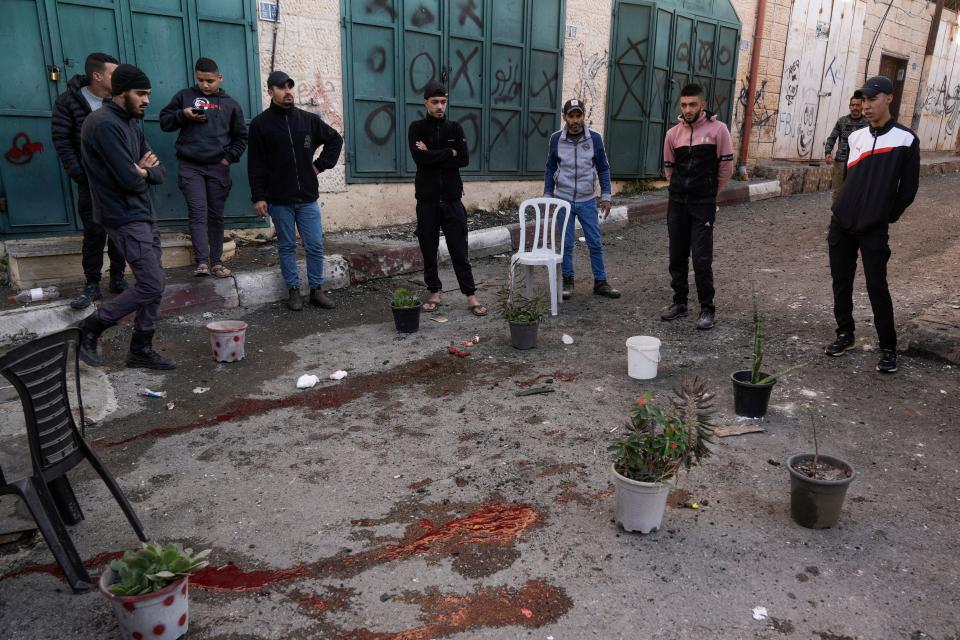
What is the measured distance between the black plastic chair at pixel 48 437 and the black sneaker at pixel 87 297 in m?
3.19

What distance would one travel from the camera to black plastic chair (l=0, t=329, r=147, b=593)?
2.53m

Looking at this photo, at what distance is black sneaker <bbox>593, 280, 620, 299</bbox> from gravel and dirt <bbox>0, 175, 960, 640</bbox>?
0.88 meters

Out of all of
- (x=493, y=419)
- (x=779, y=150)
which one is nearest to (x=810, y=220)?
(x=779, y=150)

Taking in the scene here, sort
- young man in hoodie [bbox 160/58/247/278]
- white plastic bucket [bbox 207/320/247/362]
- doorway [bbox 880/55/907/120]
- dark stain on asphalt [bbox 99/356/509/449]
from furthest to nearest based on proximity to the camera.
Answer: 1. doorway [bbox 880/55/907/120]
2. young man in hoodie [bbox 160/58/247/278]
3. white plastic bucket [bbox 207/320/247/362]
4. dark stain on asphalt [bbox 99/356/509/449]

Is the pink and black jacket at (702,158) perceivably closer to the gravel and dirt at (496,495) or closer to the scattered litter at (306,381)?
the gravel and dirt at (496,495)

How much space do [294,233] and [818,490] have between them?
495cm

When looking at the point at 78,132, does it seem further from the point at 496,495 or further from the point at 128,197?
the point at 496,495

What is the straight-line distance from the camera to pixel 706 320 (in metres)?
6.02

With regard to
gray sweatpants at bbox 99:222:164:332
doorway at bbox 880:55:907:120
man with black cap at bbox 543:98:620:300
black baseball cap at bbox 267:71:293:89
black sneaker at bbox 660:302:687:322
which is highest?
doorway at bbox 880:55:907:120

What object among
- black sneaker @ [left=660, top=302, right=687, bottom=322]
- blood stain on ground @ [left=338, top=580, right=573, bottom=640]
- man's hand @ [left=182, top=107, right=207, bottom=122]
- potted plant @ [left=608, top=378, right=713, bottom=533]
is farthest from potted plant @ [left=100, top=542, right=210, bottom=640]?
man's hand @ [left=182, top=107, right=207, bottom=122]

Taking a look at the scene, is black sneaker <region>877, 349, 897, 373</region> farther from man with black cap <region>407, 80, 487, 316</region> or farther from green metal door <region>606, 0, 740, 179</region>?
green metal door <region>606, 0, 740, 179</region>

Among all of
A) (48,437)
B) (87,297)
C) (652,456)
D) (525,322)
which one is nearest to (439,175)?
(525,322)

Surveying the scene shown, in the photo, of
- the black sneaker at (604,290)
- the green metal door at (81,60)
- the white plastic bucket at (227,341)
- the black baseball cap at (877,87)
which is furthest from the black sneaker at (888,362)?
the green metal door at (81,60)

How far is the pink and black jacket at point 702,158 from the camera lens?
5.73 m
